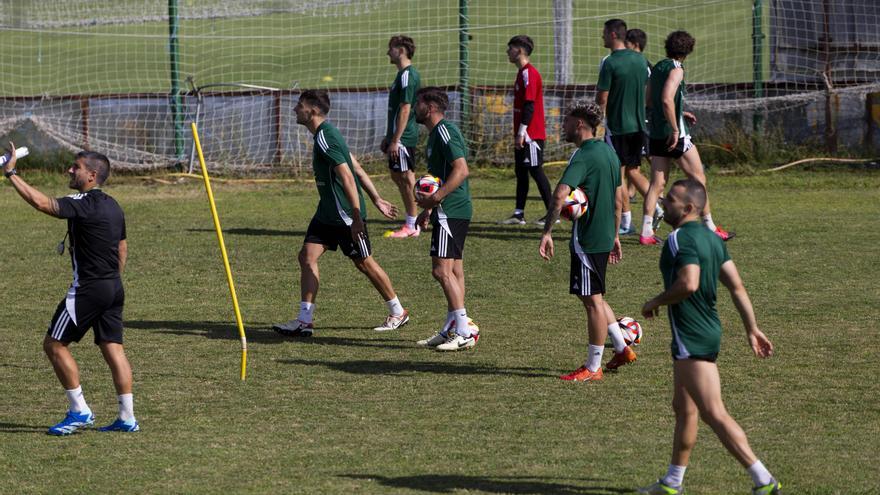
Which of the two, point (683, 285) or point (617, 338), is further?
point (617, 338)

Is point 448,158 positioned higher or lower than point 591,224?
higher

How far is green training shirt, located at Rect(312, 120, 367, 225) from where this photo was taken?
1006 centimetres

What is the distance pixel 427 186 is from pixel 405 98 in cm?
457

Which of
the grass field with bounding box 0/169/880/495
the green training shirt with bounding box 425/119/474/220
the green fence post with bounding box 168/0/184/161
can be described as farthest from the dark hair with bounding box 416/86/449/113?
the green fence post with bounding box 168/0/184/161

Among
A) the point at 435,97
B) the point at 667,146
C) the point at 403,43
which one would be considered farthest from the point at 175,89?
the point at 435,97

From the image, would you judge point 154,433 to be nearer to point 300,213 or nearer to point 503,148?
point 300,213

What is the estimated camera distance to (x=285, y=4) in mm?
31812

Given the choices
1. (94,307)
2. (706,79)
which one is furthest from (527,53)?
(706,79)

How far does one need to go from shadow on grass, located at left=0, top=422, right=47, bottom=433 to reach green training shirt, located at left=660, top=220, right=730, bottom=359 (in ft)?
13.3

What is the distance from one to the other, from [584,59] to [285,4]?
8.05 metres

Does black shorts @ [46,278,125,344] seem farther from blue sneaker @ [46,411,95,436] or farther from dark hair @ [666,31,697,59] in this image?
dark hair @ [666,31,697,59]

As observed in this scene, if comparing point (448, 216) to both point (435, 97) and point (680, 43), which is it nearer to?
point (435, 97)

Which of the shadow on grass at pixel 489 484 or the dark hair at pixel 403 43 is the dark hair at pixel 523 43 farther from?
the shadow on grass at pixel 489 484

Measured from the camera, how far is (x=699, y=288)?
20.0 ft
